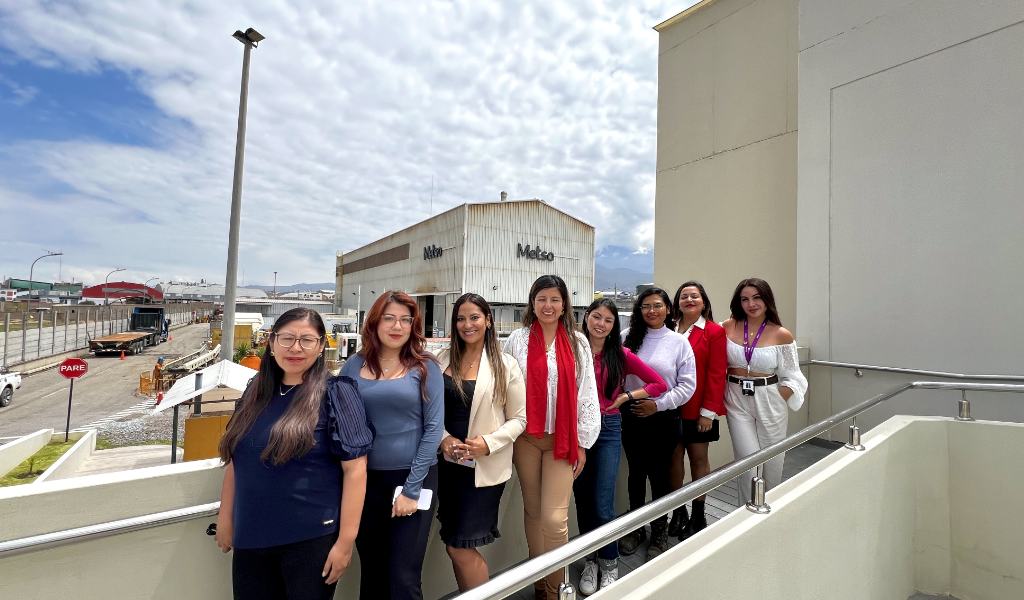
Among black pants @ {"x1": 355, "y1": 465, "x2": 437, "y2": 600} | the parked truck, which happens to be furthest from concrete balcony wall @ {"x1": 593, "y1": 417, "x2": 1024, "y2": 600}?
the parked truck

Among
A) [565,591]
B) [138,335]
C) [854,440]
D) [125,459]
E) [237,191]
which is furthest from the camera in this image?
[138,335]

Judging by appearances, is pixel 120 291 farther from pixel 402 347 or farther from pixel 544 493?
pixel 544 493

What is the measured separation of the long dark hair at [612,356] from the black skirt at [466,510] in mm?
905

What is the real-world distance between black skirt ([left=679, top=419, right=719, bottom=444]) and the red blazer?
47 millimetres

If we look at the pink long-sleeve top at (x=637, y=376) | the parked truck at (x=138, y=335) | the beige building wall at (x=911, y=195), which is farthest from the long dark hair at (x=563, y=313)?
A: the parked truck at (x=138, y=335)

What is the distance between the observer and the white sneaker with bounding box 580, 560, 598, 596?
8.02ft

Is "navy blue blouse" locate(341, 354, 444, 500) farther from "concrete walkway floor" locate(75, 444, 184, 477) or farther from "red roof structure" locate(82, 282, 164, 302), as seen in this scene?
"red roof structure" locate(82, 282, 164, 302)

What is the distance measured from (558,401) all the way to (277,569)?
1368 millimetres

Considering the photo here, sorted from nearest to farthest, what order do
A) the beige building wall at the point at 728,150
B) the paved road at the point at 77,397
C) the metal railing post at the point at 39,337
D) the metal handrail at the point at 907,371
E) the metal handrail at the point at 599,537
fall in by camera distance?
the metal handrail at the point at 599,537 → the metal handrail at the point at 907,371 → the beige building wall at the point at 728,150 → the paved road at the point at 77,397 → the metal railing post at the point at 39,337

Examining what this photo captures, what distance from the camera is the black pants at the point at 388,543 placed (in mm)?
1896

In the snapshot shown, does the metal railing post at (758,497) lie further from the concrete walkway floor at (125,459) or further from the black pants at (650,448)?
the concrete walkway floor at (125,459)

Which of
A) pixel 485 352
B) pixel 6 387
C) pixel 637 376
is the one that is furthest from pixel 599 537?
pixel 6 387

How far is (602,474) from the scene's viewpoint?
2.63 metres

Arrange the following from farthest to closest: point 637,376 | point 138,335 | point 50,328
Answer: point 138,335 → point 50,328 → point 637,376
